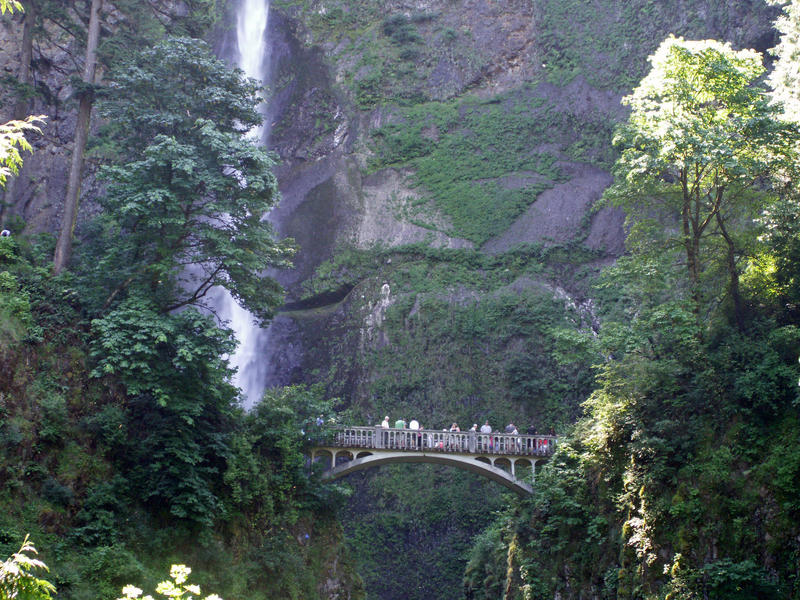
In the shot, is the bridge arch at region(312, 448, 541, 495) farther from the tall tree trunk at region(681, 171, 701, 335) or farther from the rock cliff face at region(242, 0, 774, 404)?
the rock cliff face at region(242, 0, 774, 404)

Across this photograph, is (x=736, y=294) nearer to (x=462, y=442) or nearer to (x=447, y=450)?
(x=462, y=442)

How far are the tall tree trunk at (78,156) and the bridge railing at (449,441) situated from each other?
1105 centimetres

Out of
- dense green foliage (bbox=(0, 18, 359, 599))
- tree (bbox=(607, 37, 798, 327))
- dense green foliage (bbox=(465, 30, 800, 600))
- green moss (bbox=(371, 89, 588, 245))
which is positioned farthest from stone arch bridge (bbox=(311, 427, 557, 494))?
green moss (bbox=(371, 89, 588, 245))

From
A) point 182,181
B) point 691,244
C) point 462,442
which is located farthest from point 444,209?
point 182,181

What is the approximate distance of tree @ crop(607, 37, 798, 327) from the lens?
20219mm

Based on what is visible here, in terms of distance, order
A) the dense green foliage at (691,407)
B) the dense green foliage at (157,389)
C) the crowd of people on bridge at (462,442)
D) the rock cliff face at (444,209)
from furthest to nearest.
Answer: the rock cliff face at (444,209), the crowd of people on bridge at (462,442), the dense green foliage at (157,389), the dense green foliage at (691,407)

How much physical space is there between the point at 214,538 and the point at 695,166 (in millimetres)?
17228

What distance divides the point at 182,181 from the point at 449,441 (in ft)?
42.9

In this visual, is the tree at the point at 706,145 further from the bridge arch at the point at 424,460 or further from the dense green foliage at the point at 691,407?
the bridge arch at the point at 424,460

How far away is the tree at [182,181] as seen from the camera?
2186cm

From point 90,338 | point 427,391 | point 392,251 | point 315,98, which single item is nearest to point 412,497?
point 427,391

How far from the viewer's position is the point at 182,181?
71.6ft

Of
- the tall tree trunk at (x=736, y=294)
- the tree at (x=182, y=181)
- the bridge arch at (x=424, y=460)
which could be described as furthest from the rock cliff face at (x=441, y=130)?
the tall tree trunk at (x=736, y=294)

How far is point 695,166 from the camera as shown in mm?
22000
